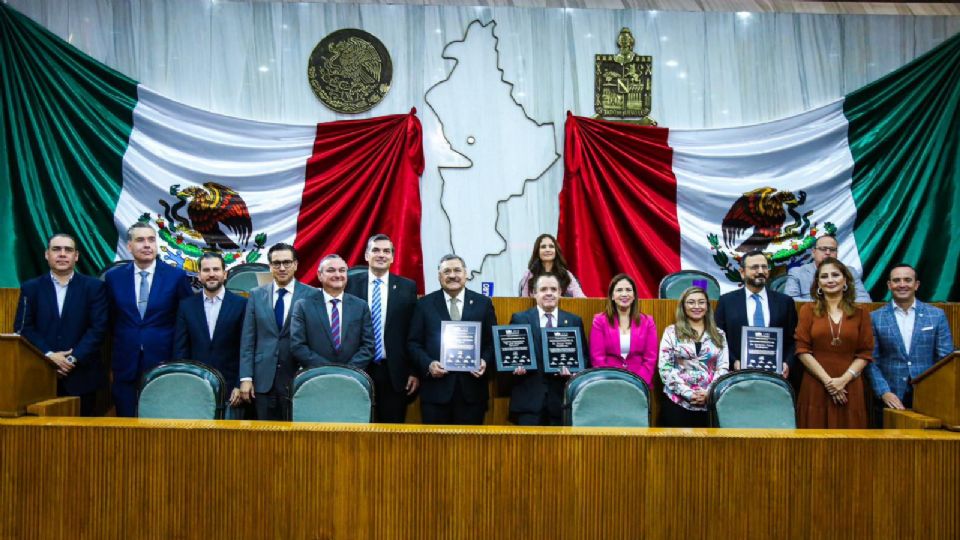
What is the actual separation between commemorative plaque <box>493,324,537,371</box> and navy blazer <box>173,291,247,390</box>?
1.27m

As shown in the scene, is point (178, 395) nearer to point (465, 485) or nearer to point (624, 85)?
point (465, 485)

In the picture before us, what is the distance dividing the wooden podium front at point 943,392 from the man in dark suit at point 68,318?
12.0ft

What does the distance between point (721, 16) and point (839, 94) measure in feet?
3.60

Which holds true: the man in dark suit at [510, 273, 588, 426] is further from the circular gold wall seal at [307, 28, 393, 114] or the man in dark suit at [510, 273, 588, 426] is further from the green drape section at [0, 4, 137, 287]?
the green drape section at [0, 4, 137, 287]

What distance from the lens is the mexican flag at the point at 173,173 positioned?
Answer: 604 centimetres

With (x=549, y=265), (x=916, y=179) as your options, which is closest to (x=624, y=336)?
(x=549, y=265)

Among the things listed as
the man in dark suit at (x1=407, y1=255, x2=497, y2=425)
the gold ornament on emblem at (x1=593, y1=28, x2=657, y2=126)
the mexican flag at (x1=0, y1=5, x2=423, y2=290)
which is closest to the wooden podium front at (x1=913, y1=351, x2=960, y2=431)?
the man in dark suit at (x1=407, y1=255, x2=497, y2=425)

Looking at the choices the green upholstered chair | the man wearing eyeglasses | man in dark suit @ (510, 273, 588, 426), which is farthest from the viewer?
the green upholstered chair

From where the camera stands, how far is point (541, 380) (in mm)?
4141

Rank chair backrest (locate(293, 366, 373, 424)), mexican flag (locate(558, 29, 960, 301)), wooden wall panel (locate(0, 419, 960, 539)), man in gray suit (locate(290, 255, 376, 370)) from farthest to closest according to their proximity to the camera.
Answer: mexican flag (locate(558, 29, 960, 301)), man in gray suit (locate(290, 255, 376, 370)), chair backrest (locate(293, 366, 373, 424)), wooden wall panel (locate(0, 419, 960, 539))

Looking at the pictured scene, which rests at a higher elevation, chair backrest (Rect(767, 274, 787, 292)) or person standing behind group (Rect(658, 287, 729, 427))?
chair backrest (Rect(767, 274, 787, 292))

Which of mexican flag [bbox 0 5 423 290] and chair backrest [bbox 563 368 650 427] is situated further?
mexican flag [bbox 0 5 423 290]

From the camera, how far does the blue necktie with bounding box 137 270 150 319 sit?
4.24 m

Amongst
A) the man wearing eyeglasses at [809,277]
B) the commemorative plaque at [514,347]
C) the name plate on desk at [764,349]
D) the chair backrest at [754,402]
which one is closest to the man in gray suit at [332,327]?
the commemorative plaque at [514,347]
